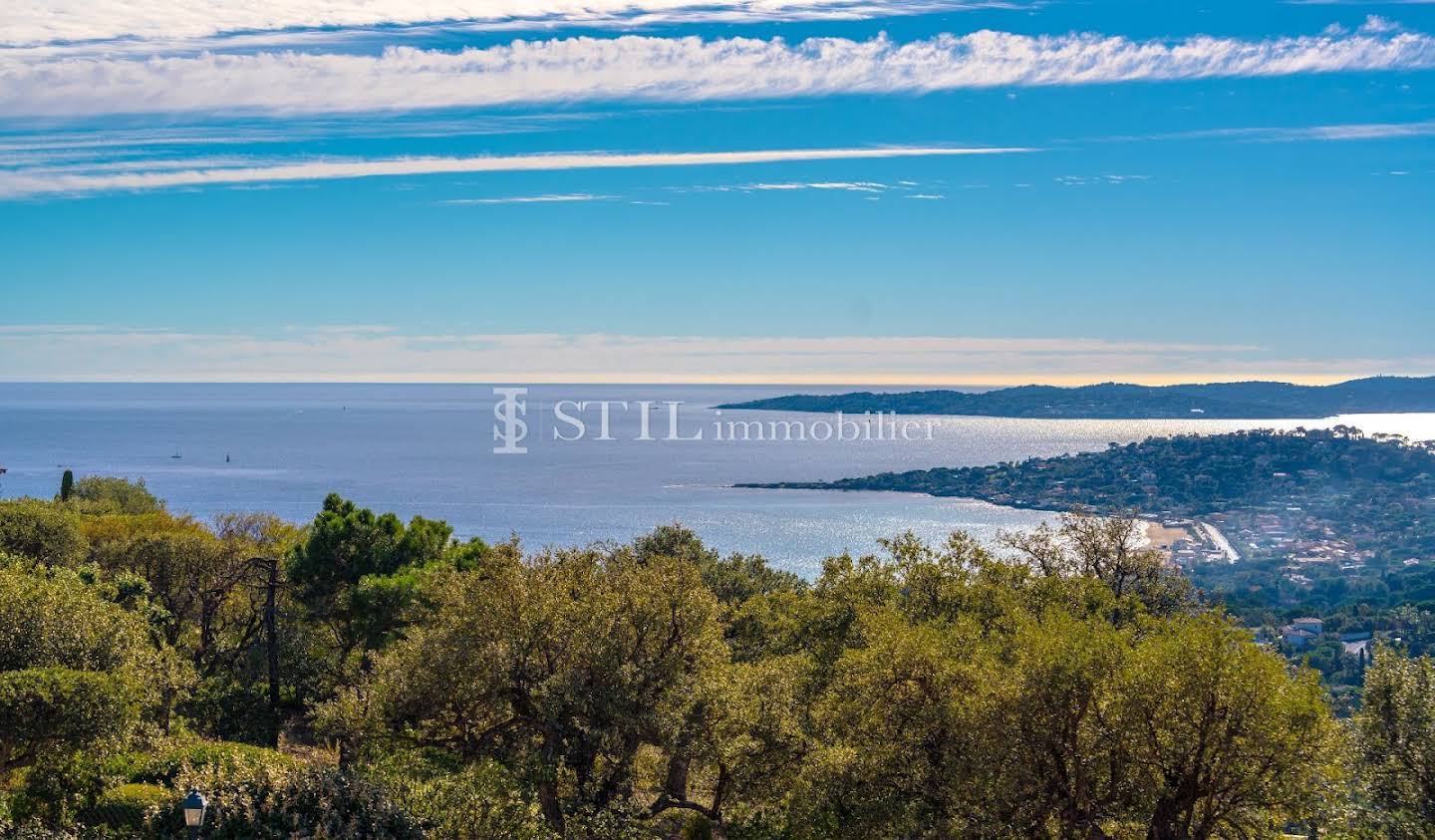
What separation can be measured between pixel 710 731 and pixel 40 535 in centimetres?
3304

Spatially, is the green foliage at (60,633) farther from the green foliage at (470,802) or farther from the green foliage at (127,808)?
the green foliage at (470,802)

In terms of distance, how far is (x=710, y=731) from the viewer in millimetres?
18094

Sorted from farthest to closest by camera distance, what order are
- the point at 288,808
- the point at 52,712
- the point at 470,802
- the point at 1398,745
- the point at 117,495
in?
1. the point at 117,495
2. the point at 52,712
3. the point at 1398,745
4. the point at 288,808
5. the point at 470,802

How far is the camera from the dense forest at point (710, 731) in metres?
15.2

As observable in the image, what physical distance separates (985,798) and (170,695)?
62.3ft

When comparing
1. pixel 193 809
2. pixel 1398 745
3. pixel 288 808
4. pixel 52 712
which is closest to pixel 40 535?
pixel 52 712

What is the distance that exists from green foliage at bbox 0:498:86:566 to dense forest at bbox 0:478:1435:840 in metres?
18.8

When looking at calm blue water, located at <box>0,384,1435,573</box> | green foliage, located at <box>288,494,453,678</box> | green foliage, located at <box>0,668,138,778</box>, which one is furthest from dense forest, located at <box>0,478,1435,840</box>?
calm blue water, located at <box>0,384,1435,573</box>

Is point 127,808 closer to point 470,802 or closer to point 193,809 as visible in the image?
point 193,809

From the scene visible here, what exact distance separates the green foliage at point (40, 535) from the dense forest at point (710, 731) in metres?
18.8

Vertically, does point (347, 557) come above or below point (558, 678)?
below

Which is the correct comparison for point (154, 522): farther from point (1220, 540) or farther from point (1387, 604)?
point (1220, 540)

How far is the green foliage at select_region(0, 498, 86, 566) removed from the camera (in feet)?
129

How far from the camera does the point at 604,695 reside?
17.9 metres
